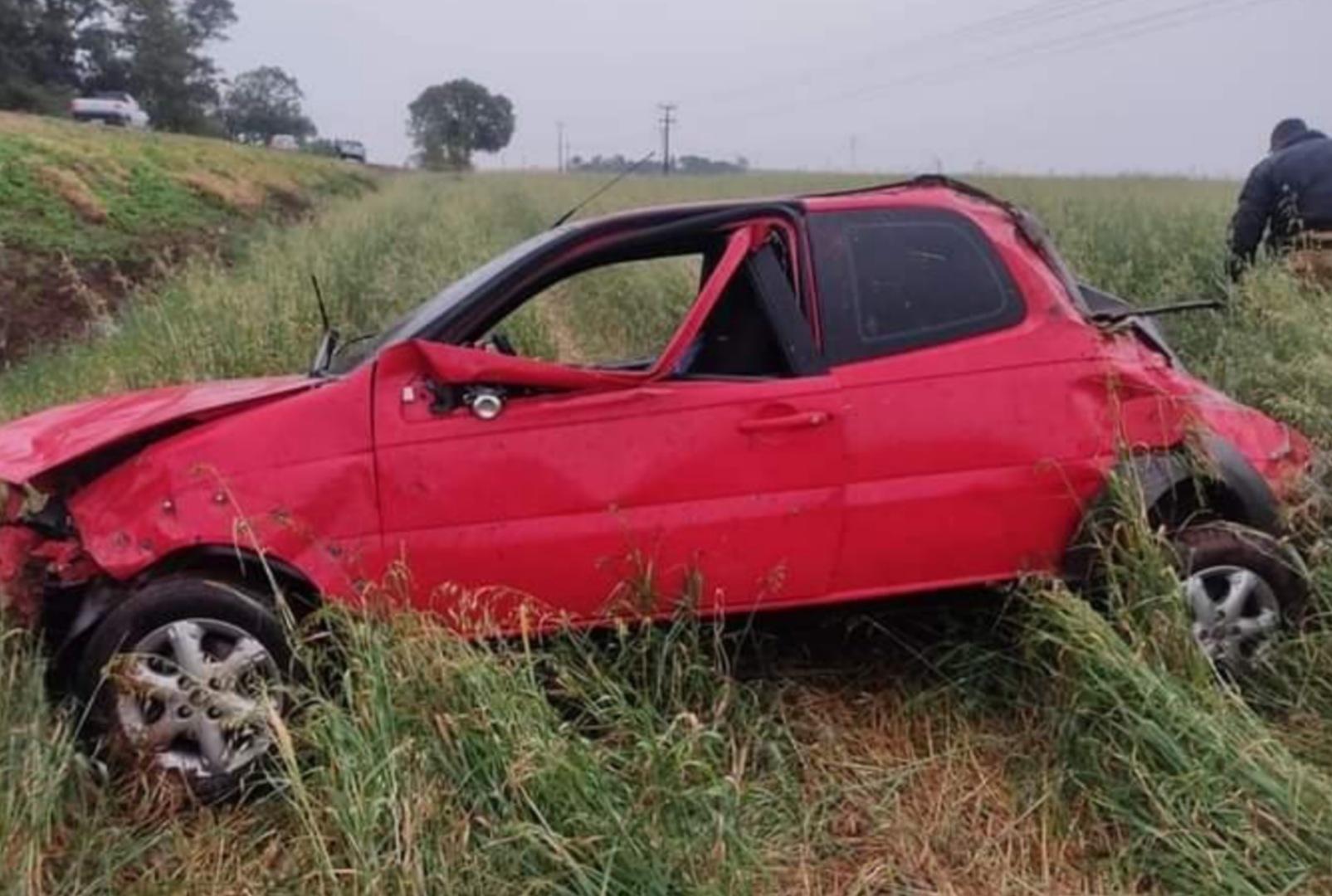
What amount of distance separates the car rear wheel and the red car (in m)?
0.01

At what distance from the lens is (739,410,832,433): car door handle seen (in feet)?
11.6

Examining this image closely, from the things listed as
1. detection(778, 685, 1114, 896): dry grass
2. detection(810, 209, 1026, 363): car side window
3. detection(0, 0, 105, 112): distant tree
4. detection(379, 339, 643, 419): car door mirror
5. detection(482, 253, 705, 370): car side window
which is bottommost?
detection(778, 685, 1114, 896): dry grass

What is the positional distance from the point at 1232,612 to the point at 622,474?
1.90 metres

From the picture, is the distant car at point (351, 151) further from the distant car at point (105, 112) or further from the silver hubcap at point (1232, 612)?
the silver hubcap at point (1232, 612)

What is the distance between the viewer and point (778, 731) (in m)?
3.59

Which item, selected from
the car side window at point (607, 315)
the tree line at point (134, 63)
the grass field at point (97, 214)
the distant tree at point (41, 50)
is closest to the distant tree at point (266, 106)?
the tree line at point (134, 63)

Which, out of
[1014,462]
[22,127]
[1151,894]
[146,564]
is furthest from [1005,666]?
[22,127]

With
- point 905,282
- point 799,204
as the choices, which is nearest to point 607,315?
point 799,204

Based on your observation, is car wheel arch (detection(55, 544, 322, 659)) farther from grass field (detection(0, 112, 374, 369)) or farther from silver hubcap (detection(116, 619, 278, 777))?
grass field (detection(0, 112, 374, 369))

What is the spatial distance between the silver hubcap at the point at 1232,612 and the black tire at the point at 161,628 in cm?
267

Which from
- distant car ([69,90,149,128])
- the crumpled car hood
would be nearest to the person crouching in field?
the crumpled car hood

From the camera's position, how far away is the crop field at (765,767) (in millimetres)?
2799

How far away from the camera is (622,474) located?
11.5ft

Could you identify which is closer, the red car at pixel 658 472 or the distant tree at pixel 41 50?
the red car at pixel 658 472
